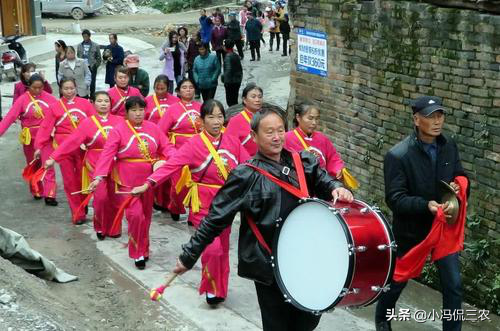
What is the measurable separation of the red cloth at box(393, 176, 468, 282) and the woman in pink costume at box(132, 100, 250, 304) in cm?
184

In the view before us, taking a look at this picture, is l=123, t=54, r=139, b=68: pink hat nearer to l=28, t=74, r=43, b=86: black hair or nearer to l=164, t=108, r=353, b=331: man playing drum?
l=28, t=74, r=43, b=86: black hair

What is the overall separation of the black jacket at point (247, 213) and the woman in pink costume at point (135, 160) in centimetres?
361

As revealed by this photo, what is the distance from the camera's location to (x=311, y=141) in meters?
8.67

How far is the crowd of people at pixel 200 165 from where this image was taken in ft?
17.8

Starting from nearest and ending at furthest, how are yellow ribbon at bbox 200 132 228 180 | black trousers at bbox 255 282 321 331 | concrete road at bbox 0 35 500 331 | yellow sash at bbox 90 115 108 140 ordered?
black trousers at bbox 255 282 321 331, concrete road at bbox 0 35 500 331, yellow ribbon at bbox 200 132 228 180, yellow sash at bbox 90 115 108 140

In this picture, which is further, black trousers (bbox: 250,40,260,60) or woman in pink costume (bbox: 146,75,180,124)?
black trousers (bbox: 250,40,260,60)

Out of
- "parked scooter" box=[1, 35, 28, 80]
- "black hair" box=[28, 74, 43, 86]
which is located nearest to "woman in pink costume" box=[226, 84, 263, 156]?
"black hair" box=[28, 74, 43, 86]

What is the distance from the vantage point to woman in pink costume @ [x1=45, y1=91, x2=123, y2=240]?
32.4ft

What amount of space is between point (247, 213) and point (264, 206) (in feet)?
0.40

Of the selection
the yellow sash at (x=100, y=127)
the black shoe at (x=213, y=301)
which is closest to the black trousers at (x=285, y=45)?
the yellow sash at (x=100, y=127)

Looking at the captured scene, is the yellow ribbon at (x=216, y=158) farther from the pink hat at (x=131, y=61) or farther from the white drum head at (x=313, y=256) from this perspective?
the pink hat at (x=131, y=61)

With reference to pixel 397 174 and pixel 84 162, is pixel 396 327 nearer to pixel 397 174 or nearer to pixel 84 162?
pixel 397 174

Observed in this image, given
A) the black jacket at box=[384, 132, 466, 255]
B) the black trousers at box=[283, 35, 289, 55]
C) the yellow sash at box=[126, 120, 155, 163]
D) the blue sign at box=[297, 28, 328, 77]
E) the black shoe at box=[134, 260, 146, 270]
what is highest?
the blue sign at box=[297, 28, 328, 77]

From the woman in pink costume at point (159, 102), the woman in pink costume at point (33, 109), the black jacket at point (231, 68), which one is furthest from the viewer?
the black jacket at point (231, 68)
